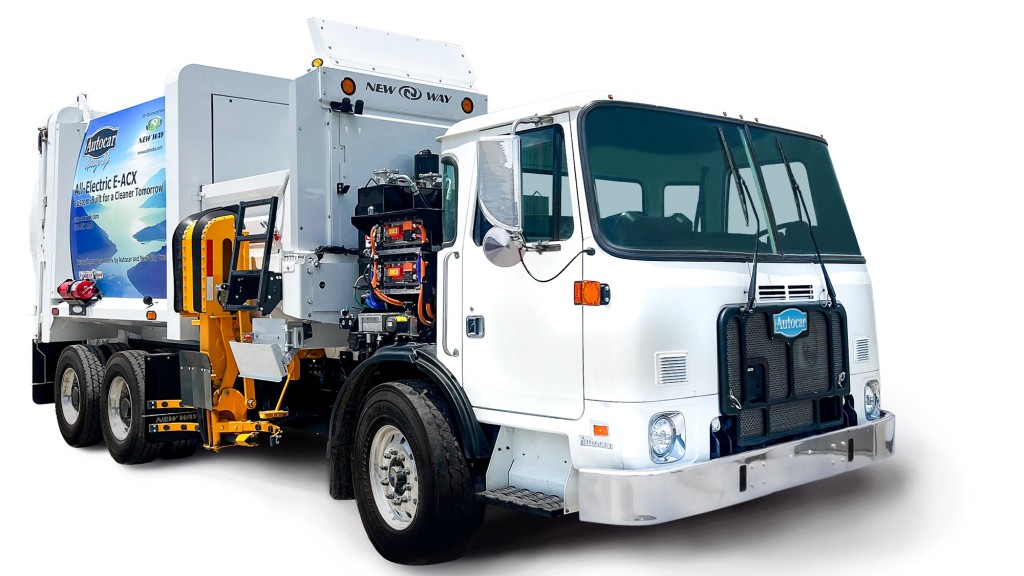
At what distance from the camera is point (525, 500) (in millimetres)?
5086

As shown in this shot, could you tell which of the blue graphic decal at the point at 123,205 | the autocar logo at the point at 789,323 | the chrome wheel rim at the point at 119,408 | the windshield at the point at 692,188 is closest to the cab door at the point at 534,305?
the windshield at the point at 692,188

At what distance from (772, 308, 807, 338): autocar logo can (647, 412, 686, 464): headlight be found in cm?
85

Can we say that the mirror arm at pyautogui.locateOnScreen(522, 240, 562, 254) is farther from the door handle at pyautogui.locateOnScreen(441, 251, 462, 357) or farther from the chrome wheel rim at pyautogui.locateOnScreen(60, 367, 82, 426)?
the chrome wheel rim at pyautogui.locateOnScreen(60, 367, 82, 426)

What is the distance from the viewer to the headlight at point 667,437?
4.79 m

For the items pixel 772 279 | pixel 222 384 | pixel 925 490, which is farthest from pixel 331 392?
pixel 925 490

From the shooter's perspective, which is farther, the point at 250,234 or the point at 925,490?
the point at 250,234

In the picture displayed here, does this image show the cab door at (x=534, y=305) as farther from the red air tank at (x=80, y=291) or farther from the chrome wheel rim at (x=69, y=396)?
the chrome wheel rim at (x=69, y=396)

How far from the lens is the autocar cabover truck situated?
192 inches

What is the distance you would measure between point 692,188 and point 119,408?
6.39 metres

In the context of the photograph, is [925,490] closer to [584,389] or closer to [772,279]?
[772,279]

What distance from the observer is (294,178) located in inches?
264

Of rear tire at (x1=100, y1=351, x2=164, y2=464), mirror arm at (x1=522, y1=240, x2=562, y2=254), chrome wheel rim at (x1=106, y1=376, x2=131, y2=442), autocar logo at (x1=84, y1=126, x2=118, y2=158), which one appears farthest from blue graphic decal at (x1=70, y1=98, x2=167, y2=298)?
mirror arm at (x1=522, y1=240, x2=562, y2=254)

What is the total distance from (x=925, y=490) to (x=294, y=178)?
16.9 ft

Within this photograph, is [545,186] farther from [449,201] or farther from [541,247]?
[449,201]
